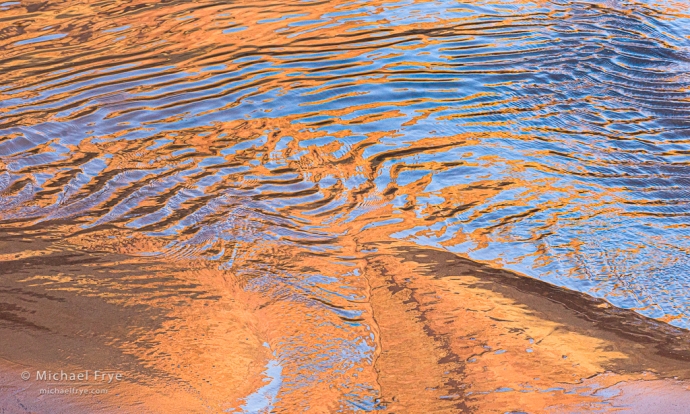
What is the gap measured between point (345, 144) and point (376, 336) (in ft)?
6.73

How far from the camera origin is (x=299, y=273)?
319cm

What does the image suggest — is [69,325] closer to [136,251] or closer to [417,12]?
[136,251]

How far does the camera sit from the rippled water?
3.27m

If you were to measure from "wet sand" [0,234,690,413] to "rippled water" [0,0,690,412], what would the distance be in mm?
88

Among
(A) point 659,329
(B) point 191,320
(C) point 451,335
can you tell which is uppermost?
(B) point 191,320

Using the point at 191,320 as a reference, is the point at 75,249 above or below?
above

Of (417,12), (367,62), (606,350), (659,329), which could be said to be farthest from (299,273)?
(417,12)

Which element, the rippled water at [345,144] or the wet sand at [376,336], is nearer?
the wet sand at [376,336]

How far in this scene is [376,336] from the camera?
278 centimetres

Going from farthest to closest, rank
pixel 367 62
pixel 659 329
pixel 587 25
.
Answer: pixel 587 25
pixel 367 62
pixel 659 329

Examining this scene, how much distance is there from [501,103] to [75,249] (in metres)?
3.40

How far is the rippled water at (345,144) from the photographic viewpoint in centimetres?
327

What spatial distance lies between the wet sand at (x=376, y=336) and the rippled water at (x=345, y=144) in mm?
88

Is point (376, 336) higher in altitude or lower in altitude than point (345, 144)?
lower
